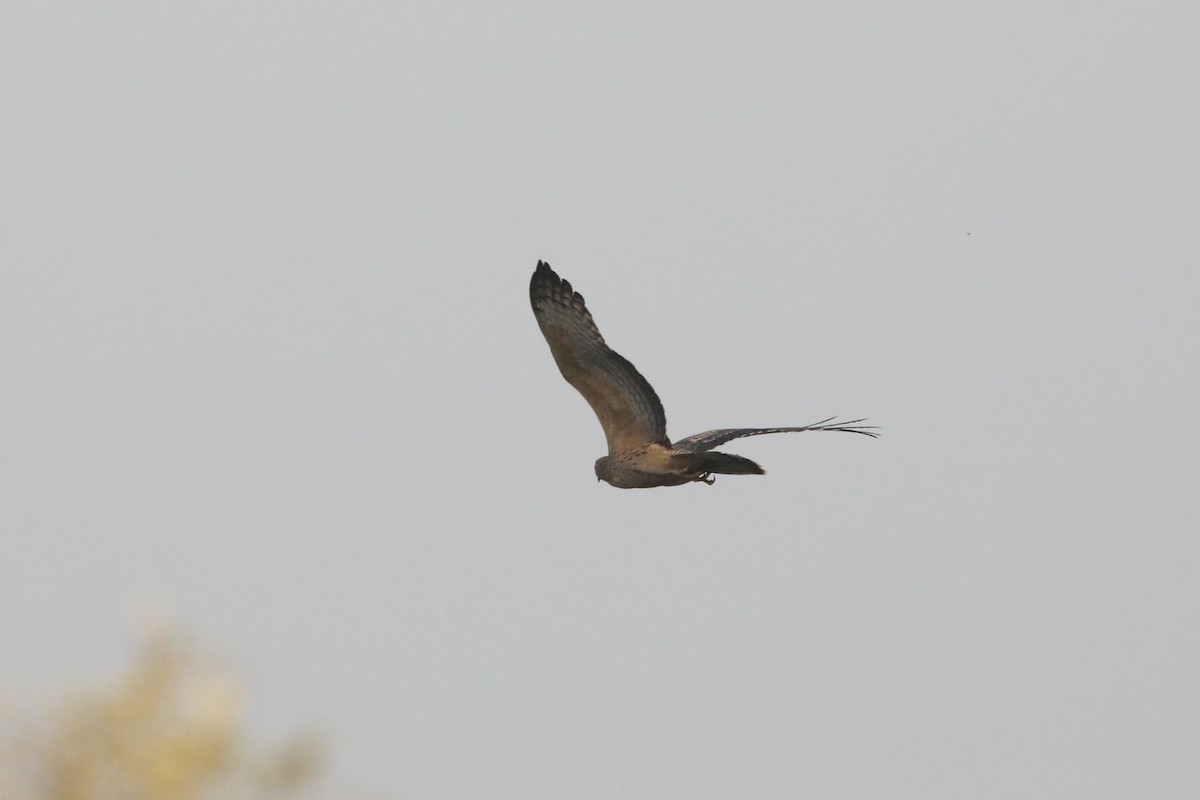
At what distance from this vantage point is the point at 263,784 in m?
8.23

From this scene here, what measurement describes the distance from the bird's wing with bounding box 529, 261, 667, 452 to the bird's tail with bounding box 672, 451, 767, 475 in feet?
1.32

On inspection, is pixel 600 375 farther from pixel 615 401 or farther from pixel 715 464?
pixel 715 464

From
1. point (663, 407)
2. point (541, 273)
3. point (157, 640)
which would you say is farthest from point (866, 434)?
point (157, 640)

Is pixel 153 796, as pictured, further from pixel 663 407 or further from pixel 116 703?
pixel 663 407

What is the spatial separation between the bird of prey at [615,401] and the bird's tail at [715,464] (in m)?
0.02

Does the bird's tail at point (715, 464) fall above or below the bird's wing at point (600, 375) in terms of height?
below

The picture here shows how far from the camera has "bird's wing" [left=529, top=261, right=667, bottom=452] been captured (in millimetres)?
14000

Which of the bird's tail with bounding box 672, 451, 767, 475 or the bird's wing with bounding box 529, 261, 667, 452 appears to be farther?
the bird's wing with bounding box 529, 261, 667, 452

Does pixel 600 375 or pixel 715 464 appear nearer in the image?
pixel 715 464

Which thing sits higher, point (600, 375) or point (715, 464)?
point (600, 375)

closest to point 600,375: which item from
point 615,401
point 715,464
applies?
point 615,401

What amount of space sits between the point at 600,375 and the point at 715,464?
1.41m

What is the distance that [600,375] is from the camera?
46.0ft

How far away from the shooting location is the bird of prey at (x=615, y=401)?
13.7 m
